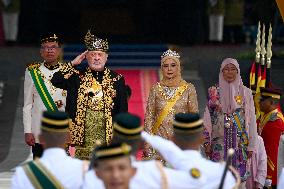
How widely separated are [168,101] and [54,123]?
4243 millimetres

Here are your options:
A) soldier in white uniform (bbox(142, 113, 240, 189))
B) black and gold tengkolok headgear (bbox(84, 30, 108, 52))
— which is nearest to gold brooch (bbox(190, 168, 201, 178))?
soldier in white uniform (bbox(142, 113, 240, 189))

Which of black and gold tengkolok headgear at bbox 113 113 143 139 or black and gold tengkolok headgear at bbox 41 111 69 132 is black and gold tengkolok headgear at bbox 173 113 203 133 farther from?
black and gold tengkolok headgear at bbox 41 111 69 132

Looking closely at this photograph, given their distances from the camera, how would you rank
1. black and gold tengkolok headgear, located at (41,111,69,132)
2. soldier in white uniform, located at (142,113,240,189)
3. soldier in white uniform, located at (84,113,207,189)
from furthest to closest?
black and gold tengkolok headgear, located at (41,111,69,132) < soldier in white uniform, located at (142,113,240,189) < soldier in white uniform, located at (84,113,207,189)

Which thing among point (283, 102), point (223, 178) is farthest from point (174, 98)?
point (283, 102)

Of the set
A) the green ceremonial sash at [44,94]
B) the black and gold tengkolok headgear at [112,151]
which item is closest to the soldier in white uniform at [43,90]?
the green ceremonial sash at [44,94]

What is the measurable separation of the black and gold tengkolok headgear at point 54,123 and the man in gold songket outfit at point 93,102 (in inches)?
137

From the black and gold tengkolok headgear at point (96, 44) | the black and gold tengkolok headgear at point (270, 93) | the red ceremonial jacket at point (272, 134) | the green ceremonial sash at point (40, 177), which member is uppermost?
the black and gold tengkolok headgear at point (96, 44)

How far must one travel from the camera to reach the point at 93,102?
12898 mm

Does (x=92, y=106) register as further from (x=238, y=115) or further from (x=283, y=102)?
(x=283, y=102)

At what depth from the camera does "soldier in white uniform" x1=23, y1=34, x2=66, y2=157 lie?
13414 mm

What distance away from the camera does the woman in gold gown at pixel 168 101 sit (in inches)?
527

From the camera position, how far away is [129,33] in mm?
31453

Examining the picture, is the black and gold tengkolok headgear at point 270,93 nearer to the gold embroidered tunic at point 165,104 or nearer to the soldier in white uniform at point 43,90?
the gold embroidered tunic at point 165,104

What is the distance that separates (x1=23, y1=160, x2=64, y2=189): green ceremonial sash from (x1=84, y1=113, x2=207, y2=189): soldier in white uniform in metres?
0.30
